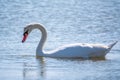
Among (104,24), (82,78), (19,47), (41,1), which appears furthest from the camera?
(41,1)

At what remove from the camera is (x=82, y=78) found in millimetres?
15180

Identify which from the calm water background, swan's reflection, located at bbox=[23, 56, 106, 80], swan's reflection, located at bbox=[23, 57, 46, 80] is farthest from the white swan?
swan's reflection, located at bbox=[23, 57, 46, 80]

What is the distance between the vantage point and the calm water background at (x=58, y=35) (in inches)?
624

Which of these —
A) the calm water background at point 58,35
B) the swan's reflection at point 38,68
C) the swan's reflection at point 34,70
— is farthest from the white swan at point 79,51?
the swan's reflection at point 34,70

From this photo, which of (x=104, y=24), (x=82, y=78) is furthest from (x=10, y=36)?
(x=82, y=78)

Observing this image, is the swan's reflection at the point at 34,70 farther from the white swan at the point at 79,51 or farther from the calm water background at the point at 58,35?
the white swan at the point at 79,51

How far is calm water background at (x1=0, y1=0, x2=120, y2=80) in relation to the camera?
15.8m

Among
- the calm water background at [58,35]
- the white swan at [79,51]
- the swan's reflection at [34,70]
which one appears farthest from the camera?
the white swan at [79,51]

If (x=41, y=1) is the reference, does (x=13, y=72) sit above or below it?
below

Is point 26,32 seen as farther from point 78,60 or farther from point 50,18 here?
point 50,18

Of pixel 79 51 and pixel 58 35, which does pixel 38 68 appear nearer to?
pixel 79 51

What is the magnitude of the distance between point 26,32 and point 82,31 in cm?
326

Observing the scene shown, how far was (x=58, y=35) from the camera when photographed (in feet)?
67.1

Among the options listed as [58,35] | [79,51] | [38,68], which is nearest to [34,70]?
[38,68]
